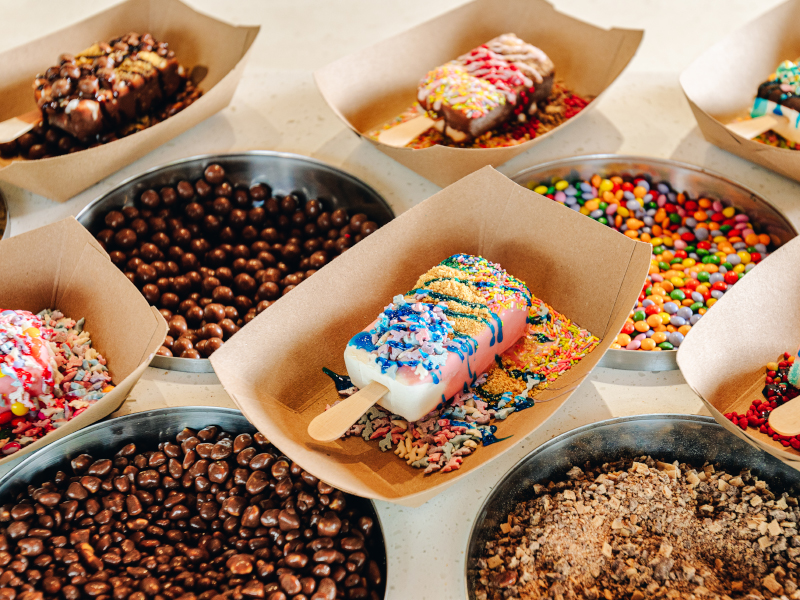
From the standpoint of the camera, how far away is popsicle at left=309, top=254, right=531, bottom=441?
1.39m

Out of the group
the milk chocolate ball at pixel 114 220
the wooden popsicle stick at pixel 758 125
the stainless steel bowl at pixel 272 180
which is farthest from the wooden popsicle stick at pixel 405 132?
the wooden popsicle stick at pixel 758 125

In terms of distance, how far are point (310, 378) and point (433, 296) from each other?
38 centimetres

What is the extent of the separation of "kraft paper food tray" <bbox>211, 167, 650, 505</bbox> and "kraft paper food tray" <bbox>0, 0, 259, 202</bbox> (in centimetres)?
99

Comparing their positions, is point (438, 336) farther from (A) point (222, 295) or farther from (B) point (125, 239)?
(B) point (125, 239)

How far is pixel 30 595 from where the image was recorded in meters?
1.23

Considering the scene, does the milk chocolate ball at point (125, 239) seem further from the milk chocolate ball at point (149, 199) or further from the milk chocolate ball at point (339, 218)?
the milk chocolate ball at point (339, 218)

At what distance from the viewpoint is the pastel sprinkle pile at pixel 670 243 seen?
1.79 m

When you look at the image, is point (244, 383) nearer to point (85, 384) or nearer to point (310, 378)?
point (310, 378)

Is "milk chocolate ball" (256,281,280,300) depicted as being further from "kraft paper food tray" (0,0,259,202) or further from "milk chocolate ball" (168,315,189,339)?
"kraft paper food tray" (0,0,259,202)

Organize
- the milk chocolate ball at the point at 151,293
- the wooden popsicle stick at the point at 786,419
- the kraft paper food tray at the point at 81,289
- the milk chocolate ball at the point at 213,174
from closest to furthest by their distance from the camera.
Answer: the wooden popsicle stick at the point at 786,419
the kraft paper food tray at the point at 81,289
the milk chocolate ball at the point at 151,293
the milk chocolate ball at the point at 213,174

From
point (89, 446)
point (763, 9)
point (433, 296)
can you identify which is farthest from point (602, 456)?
point (763, 9)

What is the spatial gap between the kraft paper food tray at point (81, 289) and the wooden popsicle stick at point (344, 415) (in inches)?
19.2

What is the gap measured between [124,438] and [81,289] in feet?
1.51

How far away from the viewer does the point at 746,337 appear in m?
1.59
